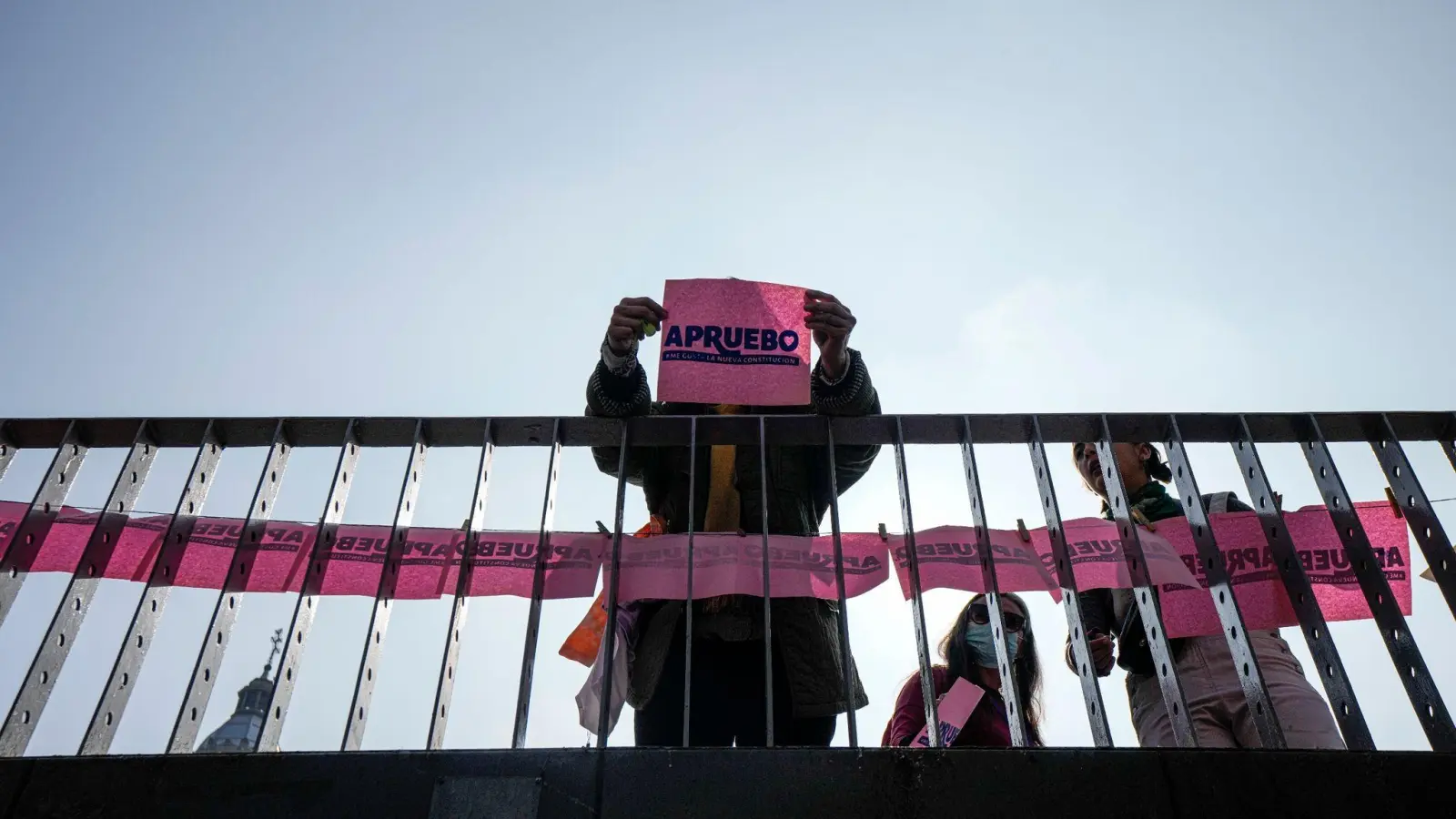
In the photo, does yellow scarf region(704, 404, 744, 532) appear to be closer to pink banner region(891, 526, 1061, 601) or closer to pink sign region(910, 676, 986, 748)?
pink banner region(891, 526, 1061, 601)

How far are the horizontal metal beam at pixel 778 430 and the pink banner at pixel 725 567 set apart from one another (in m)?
0.38

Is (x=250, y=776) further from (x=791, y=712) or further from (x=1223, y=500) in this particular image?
(x=1223, y=500)

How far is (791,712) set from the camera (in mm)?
3012

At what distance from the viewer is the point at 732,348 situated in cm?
325

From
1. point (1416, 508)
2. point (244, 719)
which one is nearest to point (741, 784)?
point (1416, 508)

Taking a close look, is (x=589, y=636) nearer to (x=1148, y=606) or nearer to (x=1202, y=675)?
(x=1148, y=606)

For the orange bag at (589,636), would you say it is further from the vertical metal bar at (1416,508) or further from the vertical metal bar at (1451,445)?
the vertical metal bar at (1451,445)

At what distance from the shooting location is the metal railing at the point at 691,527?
2.60 metres

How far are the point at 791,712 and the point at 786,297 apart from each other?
1501mm

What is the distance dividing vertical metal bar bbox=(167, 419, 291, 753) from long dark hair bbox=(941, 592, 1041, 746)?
10.5 feet

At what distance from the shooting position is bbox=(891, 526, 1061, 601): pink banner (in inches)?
137

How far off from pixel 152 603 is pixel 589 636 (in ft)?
4.83

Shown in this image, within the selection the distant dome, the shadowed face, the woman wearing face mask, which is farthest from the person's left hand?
the distant dome

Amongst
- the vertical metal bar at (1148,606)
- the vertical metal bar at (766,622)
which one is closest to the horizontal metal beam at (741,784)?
the vertical metal bar at (766,622)
